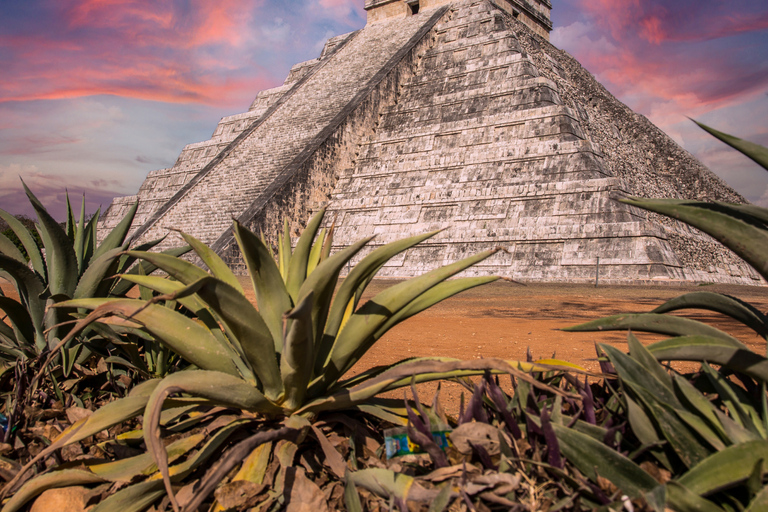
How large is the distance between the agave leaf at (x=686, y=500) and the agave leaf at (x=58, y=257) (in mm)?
2201

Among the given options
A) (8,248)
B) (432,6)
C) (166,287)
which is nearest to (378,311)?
(166,287)

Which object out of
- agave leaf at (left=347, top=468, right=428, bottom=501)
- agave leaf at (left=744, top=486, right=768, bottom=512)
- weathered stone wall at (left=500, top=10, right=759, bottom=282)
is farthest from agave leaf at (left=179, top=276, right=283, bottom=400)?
weathered stone wall at (left=500, top=10, right=759, bottom=282)

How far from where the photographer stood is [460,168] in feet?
37.4

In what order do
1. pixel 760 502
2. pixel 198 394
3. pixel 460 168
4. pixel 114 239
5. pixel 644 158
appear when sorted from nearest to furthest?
pixel 760 502, pixel 198 394, pixel 114 239, pixel 460 168, pixel 644 158

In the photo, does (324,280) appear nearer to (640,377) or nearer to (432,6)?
(640,377)

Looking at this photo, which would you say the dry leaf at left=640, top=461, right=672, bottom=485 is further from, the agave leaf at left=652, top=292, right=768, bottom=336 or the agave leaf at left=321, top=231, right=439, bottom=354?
the agave leaf at left=321, top=231, right=439, bottom=354

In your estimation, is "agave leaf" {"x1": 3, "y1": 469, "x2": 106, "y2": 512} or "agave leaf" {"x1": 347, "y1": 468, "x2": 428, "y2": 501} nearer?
"agave leaf" {"x1": 347, "y1": 468, "x2": 428, "y2": 501}

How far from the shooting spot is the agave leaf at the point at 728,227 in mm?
1146

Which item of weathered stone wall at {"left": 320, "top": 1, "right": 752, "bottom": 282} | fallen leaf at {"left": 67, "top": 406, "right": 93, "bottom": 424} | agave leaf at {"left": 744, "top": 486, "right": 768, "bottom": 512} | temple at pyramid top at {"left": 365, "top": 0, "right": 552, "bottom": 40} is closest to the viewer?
agave leaf at {"left": 744, "top": 486, "right": 768, "bottom": 512}

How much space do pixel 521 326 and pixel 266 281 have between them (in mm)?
3906

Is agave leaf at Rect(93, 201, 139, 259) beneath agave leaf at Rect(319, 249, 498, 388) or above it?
above

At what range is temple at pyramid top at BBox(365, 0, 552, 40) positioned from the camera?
760 inches

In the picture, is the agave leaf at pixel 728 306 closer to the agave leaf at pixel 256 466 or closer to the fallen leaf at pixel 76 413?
the agave leaf at pixel 256 466

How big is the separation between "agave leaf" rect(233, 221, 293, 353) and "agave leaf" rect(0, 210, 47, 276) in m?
1.55
